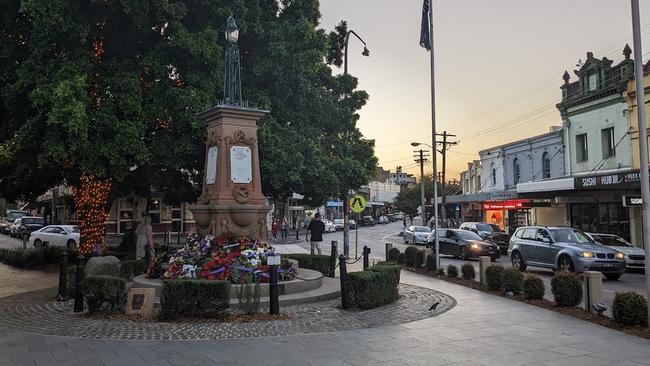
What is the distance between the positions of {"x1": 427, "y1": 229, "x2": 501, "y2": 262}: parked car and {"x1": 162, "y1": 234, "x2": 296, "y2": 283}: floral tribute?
51.0 ft

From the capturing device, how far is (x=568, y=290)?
10930 mm

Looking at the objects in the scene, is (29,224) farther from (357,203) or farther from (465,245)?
(465,245)

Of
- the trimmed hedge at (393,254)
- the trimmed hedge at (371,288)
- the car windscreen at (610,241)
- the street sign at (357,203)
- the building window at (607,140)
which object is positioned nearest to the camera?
the trimmed hedge at (371,288)

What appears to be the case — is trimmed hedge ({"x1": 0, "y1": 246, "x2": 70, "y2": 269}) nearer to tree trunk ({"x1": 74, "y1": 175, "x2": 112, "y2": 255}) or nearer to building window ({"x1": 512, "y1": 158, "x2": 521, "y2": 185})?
tree trunk ({"x1": 74, "y1": 175, "x2": 112, "y2": 255})

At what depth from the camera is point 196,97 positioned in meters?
16.8

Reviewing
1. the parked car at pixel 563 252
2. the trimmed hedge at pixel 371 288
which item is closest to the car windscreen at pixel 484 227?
the parked car at pixel 563 252

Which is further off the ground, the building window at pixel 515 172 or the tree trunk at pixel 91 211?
the building window at pixel 515 172

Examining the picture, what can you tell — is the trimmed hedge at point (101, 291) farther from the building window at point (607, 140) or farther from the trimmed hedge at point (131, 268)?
the building window at point (607, 140)

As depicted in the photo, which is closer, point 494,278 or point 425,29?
point 494,278

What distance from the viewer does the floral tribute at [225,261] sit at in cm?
1123

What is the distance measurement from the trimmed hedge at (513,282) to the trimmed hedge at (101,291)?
8710 millimetres

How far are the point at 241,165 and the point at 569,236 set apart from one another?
12238 millimetres

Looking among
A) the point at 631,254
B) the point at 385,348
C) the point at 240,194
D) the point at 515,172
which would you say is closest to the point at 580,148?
the point at 515,172

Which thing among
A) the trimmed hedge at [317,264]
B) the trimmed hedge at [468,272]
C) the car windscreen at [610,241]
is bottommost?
the trimmed hedge at [468,272]
